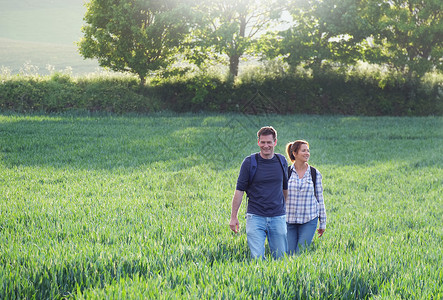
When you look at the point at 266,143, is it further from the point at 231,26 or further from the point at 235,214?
the point at 231,26

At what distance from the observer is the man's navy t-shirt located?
466cm

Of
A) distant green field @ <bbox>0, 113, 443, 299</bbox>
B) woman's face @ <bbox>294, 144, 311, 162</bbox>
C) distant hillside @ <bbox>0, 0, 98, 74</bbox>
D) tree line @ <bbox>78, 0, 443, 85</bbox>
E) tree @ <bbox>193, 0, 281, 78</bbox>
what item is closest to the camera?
distant green field @ <bbox>0, 113, 443, 299</bbox>

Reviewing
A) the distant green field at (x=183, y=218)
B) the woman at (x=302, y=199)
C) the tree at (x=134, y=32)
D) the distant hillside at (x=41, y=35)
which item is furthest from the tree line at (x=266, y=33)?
the distant hillside at (x=41, y=35)

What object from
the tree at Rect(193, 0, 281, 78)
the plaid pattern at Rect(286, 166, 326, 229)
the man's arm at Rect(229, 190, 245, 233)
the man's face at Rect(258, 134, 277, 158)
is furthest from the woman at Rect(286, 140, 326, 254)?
the tree at Rect(193, 0, 281, 78)

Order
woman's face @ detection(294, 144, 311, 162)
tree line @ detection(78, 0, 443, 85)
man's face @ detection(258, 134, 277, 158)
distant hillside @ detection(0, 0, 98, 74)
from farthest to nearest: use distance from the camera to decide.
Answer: distant hillside @ detection(0, 0, 98, 74), tree line @ detection(78, 0, 443, 85), woman's face @ detection(294, 144, 311, 162), man's face @ detection(258, 134, 277, 158)

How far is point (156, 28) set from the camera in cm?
2303

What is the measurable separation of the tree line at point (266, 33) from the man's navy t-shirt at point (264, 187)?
772 inches

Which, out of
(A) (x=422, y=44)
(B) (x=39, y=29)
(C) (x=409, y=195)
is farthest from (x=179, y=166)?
(B) (x=39, y=29)

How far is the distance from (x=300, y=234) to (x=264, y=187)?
3.06 feet

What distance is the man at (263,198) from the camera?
15.2ft

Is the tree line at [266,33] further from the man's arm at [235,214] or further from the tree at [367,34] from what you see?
the man's arm at [235,214]

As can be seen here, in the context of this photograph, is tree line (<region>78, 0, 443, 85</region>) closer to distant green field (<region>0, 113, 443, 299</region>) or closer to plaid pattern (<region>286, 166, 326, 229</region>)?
distant green field (<region>0, 113, 443, 299</region>)

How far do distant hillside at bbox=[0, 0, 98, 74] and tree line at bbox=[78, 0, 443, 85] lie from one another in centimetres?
4828

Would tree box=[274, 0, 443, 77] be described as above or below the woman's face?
above
